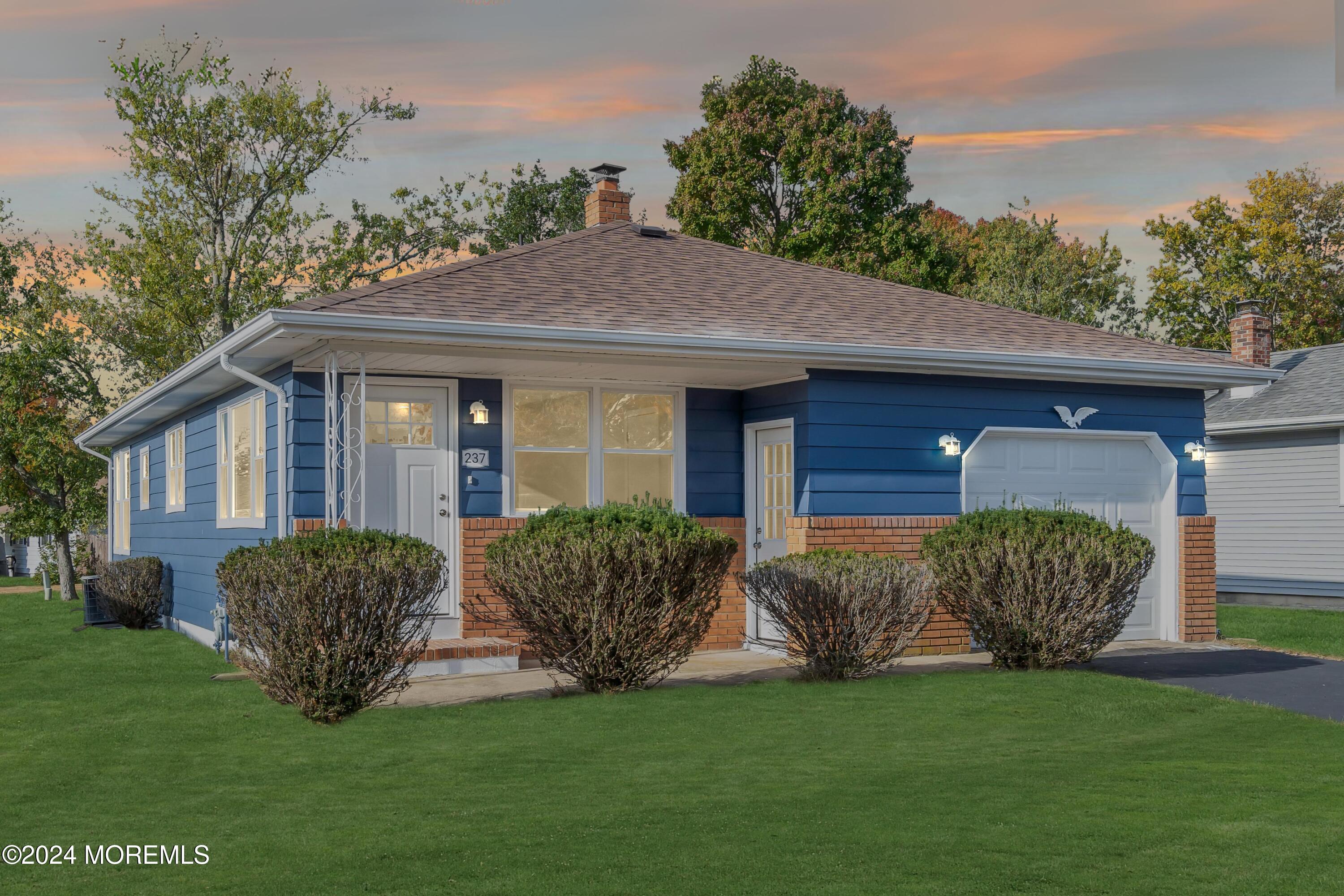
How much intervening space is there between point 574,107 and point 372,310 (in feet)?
35.6

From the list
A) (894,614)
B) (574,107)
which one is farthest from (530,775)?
(574,107)

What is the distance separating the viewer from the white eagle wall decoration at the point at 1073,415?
1327cm

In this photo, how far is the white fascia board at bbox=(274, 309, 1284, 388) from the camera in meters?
10.2

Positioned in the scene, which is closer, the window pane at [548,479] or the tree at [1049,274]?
the window pane at [548,479]

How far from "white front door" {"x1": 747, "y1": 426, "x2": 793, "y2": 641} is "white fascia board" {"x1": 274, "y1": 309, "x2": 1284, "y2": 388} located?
1.18 meters

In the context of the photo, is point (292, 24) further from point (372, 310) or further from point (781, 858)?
point (781, 858)

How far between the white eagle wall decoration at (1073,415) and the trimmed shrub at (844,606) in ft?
12.3

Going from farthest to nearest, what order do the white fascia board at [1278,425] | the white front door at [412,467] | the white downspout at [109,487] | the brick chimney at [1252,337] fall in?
the white downspout at [109,487] < the brick chimney at [1252,337] < the white fascia board at [1278,425] < the white front door at [412,467]

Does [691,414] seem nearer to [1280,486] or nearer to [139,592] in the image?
[139,592]

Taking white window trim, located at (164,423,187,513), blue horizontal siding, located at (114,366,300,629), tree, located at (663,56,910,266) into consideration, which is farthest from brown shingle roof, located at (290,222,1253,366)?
tree, located at (663,56,910,266)

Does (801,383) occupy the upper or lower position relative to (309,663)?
upper

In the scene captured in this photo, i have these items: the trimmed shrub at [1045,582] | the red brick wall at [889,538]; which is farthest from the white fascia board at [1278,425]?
the trimmed shrub at [1045,582]

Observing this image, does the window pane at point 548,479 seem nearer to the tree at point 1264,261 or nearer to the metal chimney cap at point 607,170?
the metal chimney cap at point 607,170

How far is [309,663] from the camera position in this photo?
854 cm
